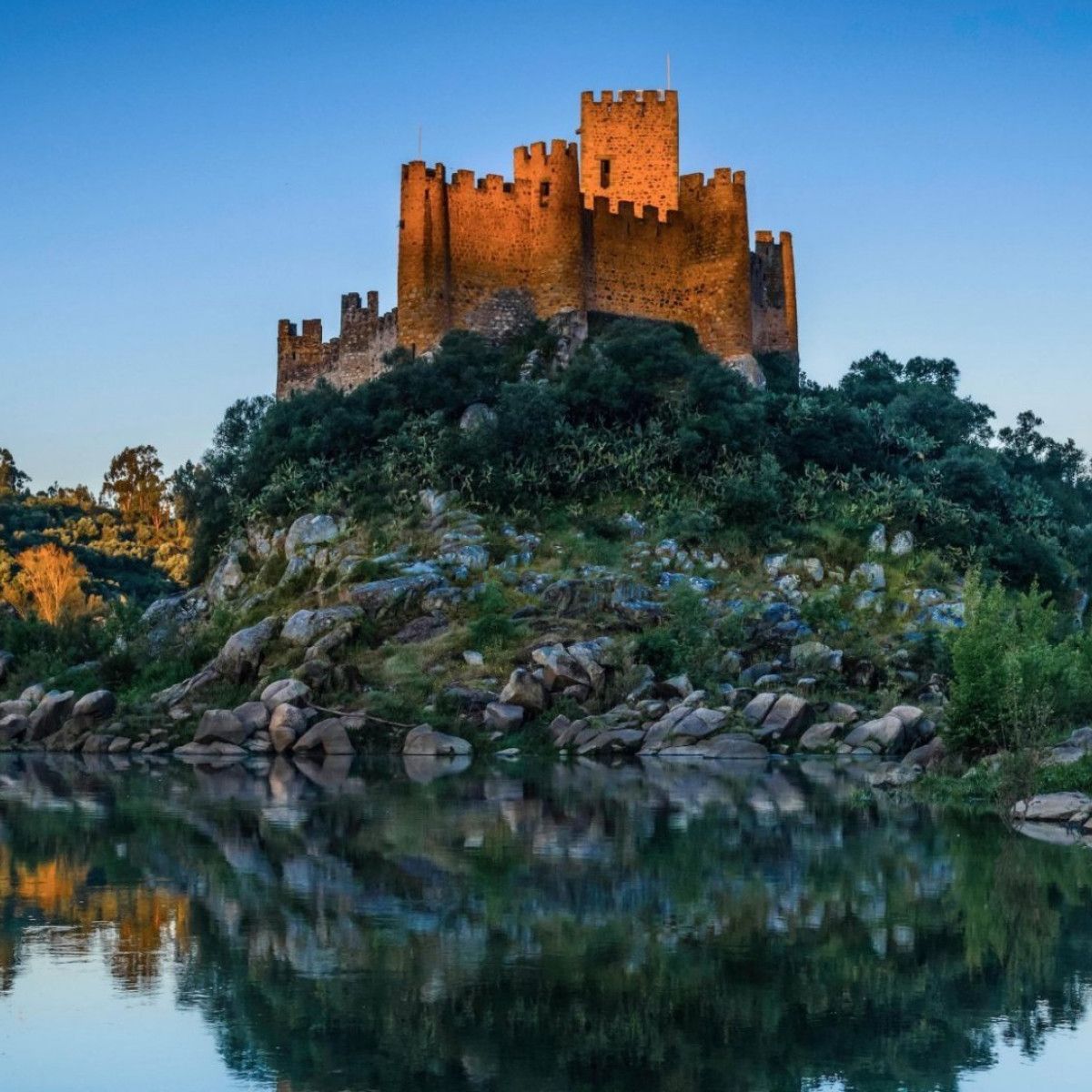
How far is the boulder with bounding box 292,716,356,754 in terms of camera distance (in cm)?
3528

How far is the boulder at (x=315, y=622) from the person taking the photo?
129ft

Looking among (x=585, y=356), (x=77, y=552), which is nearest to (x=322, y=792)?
(x=585, y=356)

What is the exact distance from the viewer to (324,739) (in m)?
35.4

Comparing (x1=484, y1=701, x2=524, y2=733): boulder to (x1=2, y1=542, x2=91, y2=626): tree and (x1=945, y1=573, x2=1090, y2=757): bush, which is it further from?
(x1=2, y1=542, x2=91, y2=626): tree

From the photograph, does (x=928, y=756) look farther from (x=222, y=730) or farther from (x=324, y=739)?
(x=222, y=730)

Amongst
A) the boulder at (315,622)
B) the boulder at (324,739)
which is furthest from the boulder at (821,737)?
the boulder at (315,622)

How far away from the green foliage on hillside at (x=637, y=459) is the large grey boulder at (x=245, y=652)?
20.8ft

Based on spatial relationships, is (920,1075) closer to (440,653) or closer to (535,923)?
(535,923)

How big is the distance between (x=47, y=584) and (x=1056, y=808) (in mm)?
46916

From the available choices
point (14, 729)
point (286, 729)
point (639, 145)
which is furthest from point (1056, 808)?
point (639, 145)

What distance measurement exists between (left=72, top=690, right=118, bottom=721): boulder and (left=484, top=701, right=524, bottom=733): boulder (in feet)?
30.0

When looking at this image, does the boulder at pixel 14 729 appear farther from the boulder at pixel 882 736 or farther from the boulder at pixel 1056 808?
the boulder at pixel 1056 808

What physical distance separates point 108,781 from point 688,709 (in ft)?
40.3

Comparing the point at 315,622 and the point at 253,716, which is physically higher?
the point at 315,622
